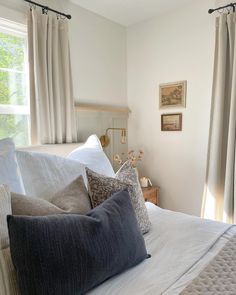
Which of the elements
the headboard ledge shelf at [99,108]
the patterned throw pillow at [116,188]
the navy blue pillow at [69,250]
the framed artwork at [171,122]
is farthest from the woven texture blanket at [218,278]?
the headboard ledge shelf at [99,108]

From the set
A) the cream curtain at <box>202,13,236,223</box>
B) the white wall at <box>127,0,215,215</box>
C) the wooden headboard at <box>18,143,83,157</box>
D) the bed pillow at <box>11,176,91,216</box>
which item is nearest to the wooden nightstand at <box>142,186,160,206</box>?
the white wall at <box>127,0,215,215</box>

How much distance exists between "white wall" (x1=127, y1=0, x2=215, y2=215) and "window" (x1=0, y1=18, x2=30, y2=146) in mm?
1354

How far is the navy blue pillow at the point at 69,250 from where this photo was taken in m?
0.74

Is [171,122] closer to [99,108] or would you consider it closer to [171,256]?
[99,108]

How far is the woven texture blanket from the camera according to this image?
2.78ft

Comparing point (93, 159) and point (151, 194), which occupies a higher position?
point (93, 159)

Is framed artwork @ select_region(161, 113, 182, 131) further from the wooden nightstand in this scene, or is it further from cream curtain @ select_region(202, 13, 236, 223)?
the wooden nightstand

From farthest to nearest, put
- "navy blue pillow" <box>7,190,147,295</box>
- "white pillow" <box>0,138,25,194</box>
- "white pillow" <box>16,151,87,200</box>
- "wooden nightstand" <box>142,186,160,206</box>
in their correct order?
"wooden nightstand" <box>142,186,160,206</box> → "white pillow" <box>16,151,87,200</box> → "white pillow" <box>0,138,25,194</box> → "navy blue pillow" <box>7,190,147,295</box>

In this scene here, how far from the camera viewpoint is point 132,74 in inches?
120

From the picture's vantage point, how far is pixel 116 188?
122 cm

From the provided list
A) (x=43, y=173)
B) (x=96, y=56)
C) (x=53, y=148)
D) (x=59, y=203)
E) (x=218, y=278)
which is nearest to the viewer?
(x=218, y=278)

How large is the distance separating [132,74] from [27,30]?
4.51 feet

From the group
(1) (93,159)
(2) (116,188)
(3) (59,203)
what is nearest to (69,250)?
(3) (59,203)

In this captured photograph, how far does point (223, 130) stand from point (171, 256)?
1.54 meters
